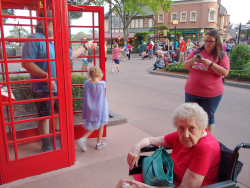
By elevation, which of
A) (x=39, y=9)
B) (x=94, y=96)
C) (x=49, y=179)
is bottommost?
(x=49, y=179)

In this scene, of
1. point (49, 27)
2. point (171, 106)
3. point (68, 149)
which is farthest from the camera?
point (171, 106)

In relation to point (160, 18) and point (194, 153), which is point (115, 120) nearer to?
point (194, 153)

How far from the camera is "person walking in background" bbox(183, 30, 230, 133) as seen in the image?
9.80ft

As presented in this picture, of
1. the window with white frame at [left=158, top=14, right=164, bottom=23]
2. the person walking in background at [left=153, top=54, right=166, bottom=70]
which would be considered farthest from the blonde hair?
the window with white frame at [left=158, top=14, right=164, bottom=23]

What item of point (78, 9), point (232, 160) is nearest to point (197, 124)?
point (232, 160)

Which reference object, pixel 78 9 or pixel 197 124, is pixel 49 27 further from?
pixel 197 124

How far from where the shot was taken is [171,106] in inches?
237

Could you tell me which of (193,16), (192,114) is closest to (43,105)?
(192,114)

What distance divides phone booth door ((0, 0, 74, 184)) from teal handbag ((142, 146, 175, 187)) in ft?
4.84

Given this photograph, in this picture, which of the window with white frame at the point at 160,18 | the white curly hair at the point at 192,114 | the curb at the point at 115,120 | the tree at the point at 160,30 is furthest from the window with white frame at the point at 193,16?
the white curly hair at the point at 192,114

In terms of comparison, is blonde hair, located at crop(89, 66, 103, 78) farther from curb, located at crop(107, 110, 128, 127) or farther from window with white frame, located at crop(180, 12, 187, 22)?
window with white frame, located at crop(180, 12, 187, 22)

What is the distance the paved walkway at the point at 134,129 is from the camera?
2.75 metres

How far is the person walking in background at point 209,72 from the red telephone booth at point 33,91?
178 centimetres

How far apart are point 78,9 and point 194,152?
8.36 feet
